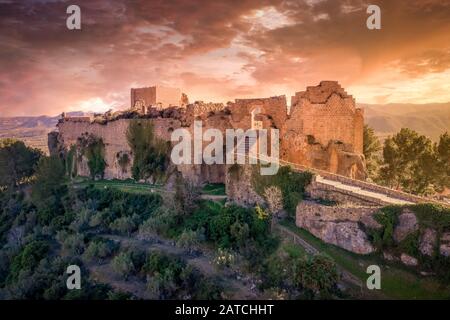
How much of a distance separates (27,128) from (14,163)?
59.3 m

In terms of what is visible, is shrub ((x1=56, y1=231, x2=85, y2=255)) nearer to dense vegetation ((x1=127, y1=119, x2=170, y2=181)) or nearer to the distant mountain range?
dense vegetation ((x1=127, y1=119, x2=170, y2=181))

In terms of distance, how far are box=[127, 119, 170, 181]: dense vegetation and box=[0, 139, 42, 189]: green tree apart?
620 inches

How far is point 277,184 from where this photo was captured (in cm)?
1923

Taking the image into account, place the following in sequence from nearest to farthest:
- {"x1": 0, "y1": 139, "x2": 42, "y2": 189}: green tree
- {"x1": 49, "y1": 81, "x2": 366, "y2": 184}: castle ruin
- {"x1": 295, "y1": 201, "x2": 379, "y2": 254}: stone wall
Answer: {"x1": 295, "y1": 201, "x2": 379, "y2": 254}: stone wall
{"x1": 49, "y1": 81, "x2": 366, "y2": 184}: castle ruin
{"x1": 0, "y1": 139, "x2": 42, "y2": 189}: green tree

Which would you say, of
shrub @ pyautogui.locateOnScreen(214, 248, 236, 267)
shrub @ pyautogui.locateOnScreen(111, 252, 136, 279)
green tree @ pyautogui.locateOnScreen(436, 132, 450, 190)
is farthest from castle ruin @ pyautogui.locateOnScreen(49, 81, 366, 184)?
shrub @ pyautogui.locateOnScreen(214, 248, 236, 267)

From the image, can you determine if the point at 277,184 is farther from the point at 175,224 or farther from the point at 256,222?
the point at 175,224

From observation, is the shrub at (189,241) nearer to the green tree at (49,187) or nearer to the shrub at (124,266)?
the shrub at (124,266)

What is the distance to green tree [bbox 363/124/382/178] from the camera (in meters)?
28.8

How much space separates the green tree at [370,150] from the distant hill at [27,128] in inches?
2506

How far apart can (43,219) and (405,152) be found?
26.3 meters

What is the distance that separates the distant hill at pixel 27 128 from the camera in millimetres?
→ 81250

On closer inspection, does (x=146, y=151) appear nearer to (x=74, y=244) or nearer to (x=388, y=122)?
(x=74, y=244)

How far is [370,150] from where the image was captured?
2909 cm

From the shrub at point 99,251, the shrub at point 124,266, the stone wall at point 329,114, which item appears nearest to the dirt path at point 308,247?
the shrub at point 124,266
